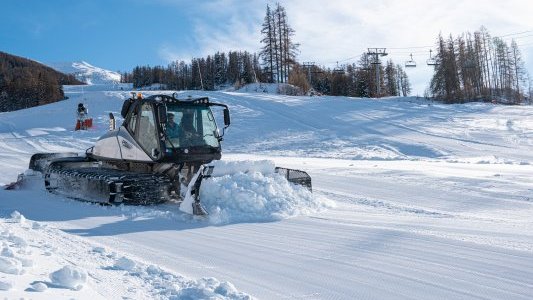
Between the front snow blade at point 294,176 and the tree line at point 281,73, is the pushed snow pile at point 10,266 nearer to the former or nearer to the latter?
the front snow blade at point 294,176

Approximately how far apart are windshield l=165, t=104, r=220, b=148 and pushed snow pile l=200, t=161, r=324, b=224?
1.34 metres

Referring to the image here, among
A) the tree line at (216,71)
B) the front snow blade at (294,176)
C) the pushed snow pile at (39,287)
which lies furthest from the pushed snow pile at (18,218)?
the tree line at (216,71)

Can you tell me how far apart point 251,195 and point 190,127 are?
2.49 meters

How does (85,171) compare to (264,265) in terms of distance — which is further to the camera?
(85,171)

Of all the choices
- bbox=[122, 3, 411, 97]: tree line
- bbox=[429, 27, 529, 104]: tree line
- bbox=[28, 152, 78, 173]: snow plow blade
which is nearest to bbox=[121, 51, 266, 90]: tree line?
bbox=[122, 3, 411, 97]: tree line

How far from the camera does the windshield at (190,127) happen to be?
8.99 meters

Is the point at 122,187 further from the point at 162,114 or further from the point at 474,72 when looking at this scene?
the point at 474,72

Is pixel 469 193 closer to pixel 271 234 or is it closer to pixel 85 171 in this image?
pixel 271 234

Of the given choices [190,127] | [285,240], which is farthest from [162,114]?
→ [285,240]

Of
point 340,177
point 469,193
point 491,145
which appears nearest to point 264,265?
point 469,193

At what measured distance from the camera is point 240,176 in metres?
7.78

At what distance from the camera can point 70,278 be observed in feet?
12.5

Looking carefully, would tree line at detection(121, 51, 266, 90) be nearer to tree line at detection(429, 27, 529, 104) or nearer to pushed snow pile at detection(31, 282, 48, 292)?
tree line at detection(429, 27, 529, 104)

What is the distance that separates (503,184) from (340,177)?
11.3 feet
